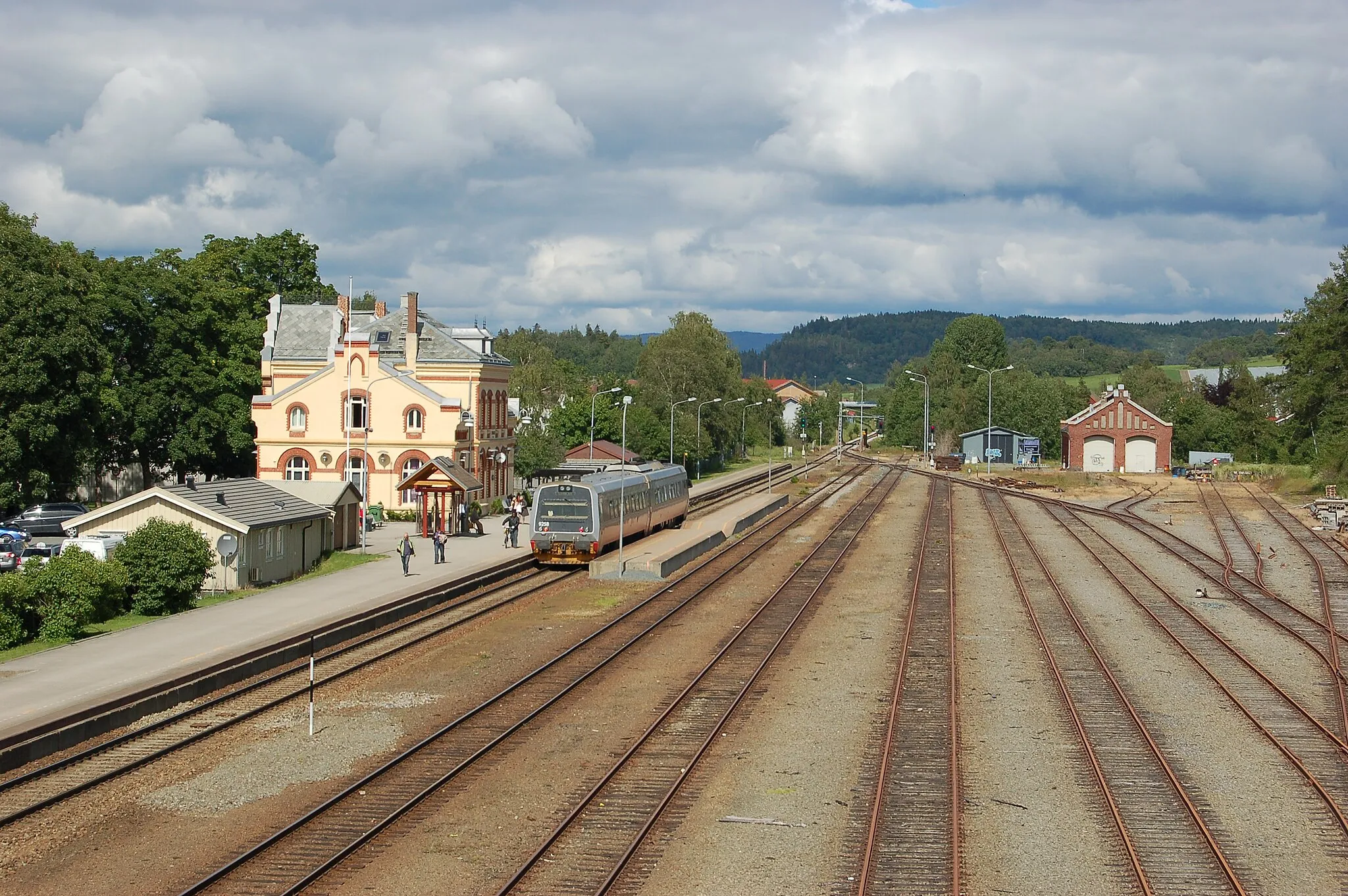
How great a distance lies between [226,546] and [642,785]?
63.7 ft

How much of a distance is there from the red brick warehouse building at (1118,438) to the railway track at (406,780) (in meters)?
76.2

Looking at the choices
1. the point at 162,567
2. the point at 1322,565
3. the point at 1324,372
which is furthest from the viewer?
the point at 1324,372

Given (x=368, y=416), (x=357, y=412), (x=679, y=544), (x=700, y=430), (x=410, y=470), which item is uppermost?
(x=357, y=412)

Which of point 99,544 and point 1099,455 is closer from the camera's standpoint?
point 99,544

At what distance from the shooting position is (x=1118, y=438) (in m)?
98.1

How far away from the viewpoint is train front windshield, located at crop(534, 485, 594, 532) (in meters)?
38.5

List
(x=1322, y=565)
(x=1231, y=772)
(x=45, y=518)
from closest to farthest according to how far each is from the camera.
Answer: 1. (x=1231, y=772)
2. (x=1322, y=565)
3. (x=45, y=518)

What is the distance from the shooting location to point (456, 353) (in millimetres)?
60000

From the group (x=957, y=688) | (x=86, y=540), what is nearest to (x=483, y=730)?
(x=957, y=688)

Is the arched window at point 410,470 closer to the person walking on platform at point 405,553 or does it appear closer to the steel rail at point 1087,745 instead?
the person walking on platform at point 405,553

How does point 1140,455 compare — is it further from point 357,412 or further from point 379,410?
point 357,412

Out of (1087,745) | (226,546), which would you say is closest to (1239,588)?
(1087,745)

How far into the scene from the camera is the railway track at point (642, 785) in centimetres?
1286

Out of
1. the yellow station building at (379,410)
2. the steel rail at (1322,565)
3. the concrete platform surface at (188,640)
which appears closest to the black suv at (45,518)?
the yellow station building at (379,410)
